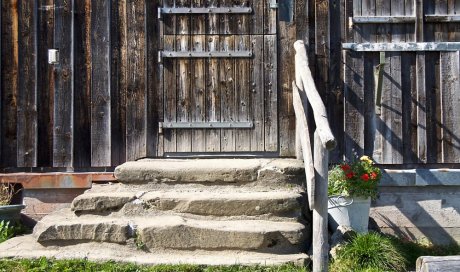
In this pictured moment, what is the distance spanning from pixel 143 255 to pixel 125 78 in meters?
2.13

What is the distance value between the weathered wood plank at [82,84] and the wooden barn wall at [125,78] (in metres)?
0.01

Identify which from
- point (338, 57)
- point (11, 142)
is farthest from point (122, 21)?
point (338, 57)

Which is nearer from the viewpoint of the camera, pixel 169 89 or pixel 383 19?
pixel 383 19

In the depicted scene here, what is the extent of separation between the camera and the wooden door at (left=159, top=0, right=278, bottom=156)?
5.93 m

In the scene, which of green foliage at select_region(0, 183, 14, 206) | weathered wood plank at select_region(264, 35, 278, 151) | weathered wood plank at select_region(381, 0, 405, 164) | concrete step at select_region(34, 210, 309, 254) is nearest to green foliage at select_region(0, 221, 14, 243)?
green foliage at select_region(0, 183, 14, 206)

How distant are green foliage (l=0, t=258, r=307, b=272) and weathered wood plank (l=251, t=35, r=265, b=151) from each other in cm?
185

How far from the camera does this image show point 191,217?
16.0ft

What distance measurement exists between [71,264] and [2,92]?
242cm

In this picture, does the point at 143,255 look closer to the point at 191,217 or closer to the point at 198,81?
the point at 191,217

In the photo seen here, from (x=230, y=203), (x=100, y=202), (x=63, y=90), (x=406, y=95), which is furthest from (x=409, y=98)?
(x=63, y=90)

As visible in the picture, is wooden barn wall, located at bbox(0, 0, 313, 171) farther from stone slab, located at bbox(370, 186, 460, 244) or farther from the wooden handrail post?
the wooden handrail post

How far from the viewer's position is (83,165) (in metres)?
5.91

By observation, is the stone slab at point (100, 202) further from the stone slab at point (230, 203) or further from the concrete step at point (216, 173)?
the concrete step at point (216, 173)

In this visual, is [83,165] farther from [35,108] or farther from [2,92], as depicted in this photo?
[2,92]
